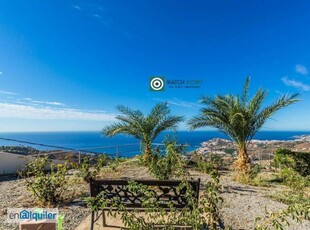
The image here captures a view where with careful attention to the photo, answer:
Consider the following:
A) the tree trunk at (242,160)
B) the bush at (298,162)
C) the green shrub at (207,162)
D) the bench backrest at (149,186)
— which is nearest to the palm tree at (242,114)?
the tree trunk at (242,160)

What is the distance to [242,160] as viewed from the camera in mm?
9594

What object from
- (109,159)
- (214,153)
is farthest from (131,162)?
(214,153)

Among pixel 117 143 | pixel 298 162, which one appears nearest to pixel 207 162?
pixel 298 162

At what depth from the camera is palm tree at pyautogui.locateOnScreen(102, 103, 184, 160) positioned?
440 inches

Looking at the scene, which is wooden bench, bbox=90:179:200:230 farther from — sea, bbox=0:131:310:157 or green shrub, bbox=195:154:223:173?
green shrub, bbox=195:154:223:173

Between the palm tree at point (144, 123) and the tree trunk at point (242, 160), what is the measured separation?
3.08 meters

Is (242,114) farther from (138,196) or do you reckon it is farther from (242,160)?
(138,196)

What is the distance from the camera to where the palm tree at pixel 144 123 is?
11.2 metres

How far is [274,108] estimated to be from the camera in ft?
31.4

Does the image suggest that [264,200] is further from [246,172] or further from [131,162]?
[131,162]

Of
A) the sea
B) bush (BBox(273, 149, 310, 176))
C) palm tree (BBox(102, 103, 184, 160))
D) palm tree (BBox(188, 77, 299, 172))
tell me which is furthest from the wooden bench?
bush (BBox(273, 149, 310, 176))

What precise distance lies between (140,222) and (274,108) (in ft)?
28.1

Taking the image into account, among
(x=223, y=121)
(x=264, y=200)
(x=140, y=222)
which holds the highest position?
(x=223, y=121)

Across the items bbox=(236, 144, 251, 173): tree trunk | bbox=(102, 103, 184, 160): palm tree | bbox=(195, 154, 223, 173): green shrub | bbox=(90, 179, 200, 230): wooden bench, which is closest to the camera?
bbox=(90, 179, 200, 230): wooden bench
